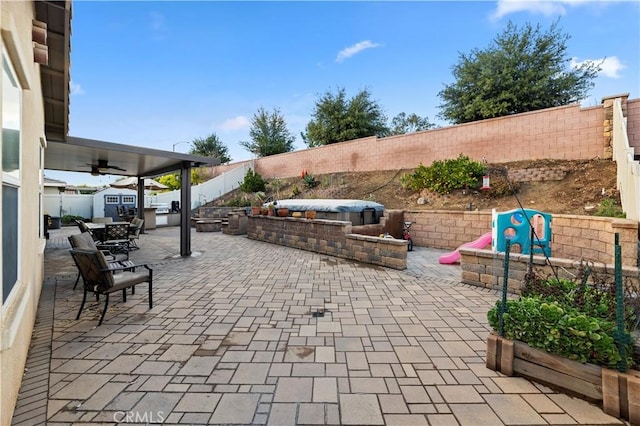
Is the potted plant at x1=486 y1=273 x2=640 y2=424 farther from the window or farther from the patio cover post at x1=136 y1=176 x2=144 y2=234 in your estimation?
the patio cover post at x1=136 y1=176 x2=144 y2=234

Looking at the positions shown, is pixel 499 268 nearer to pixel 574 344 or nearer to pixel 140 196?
pixel 574 344

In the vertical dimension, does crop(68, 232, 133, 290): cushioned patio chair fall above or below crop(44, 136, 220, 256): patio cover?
below

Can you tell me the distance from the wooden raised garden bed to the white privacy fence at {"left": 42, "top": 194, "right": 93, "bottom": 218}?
68.6ft

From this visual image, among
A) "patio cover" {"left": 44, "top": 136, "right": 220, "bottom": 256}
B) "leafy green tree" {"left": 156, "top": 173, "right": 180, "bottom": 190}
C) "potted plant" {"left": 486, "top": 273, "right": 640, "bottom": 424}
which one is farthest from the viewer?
"leafy green tree" {"left": 156, "top": 173, "right": 180, "bottom": 190}

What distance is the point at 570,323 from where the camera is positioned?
2.05 m

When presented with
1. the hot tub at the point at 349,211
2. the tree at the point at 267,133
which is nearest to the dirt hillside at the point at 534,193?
the hot tub at the point at 349,211

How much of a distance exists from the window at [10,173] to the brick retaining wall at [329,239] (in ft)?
17.9

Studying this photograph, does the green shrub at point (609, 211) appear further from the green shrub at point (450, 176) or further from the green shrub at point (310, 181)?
the green shrub at point (310, 181)

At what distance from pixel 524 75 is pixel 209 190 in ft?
60.6

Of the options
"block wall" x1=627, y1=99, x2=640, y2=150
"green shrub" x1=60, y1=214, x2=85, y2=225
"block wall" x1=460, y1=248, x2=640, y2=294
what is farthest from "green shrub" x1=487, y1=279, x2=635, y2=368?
"green shrub" x1=60, y1=214, x2=85, y2=225

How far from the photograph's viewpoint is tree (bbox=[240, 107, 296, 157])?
26.7m

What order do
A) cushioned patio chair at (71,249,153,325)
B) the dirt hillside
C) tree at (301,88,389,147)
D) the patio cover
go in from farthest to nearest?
tree at (301,88,389,147) < the dirt hillside < the patio cover < cushioned patio chair at (71,249,153,325)

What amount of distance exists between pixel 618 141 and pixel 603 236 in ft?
17.5

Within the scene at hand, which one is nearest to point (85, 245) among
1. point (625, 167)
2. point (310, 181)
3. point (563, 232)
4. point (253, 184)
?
point (563, 232)
